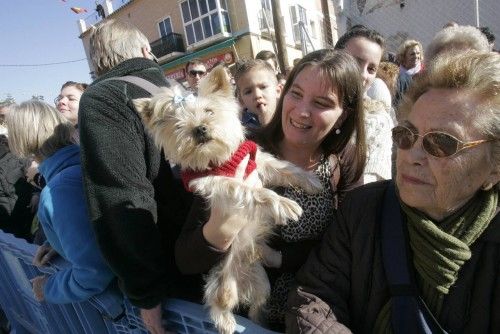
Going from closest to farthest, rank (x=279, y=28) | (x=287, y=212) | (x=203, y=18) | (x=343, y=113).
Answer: (x=287, y=212)
(x=343, y=113)
(x=279, y=28)
(x=203, y=18)

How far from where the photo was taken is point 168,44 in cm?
2241

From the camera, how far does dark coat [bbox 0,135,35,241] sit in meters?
4.00

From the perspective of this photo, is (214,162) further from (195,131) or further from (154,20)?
(154,20)

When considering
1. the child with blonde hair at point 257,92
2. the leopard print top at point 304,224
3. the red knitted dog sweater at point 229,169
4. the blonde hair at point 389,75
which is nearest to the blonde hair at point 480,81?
the leopard print top at point 304,224

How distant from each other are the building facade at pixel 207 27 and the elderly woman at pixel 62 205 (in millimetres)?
18227

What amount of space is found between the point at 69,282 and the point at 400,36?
1003 cm

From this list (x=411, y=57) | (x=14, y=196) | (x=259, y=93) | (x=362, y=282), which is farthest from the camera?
(x=411, y=57)

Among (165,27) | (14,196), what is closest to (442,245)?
(14,196)

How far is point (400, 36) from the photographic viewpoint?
9516 millimetres

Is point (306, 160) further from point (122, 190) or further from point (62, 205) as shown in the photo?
point (62, 205)

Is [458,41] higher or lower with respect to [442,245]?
higher

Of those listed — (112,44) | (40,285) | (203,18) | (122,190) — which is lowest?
(40,285)

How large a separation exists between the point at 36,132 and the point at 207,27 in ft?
69.8

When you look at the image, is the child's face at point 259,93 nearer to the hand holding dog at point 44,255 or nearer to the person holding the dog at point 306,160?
the person holding the dog at point 306,160
